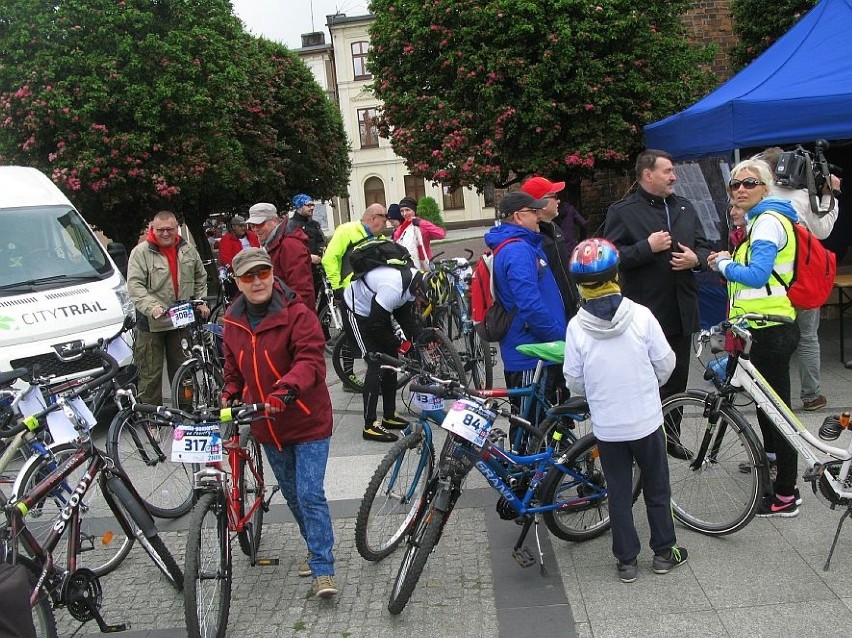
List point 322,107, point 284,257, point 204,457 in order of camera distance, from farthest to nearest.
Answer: point 322,107, point 284,257, point 204,457

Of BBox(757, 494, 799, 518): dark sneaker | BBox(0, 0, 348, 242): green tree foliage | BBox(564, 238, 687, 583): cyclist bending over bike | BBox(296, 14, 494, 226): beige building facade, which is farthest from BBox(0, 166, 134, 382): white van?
BBox(296, 14, 494, 226): beige building facade

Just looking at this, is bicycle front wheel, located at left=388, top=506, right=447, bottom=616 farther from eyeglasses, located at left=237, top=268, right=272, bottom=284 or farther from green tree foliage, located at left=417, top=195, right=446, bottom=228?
green tree foliage, located at left=417, top=195, right=446, bottom=228

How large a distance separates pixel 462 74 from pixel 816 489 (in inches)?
406

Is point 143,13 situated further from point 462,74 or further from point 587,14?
point 587,14

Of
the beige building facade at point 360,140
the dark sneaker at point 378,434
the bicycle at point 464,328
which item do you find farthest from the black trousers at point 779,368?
the beige building facade at point 360,140

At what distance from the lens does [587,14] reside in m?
12.9

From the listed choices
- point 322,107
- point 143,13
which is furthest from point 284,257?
point 322,107

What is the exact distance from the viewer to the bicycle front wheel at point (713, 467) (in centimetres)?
434

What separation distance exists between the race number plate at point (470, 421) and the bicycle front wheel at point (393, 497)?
0.42 m

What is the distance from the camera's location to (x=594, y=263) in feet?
12.4

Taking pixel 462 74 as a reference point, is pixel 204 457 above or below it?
below

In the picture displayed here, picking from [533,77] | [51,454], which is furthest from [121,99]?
[51,454]

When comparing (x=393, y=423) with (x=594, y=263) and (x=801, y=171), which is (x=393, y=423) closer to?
(x=594, y=263)

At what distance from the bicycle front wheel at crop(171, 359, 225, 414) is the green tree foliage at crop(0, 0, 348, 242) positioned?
848 cm
